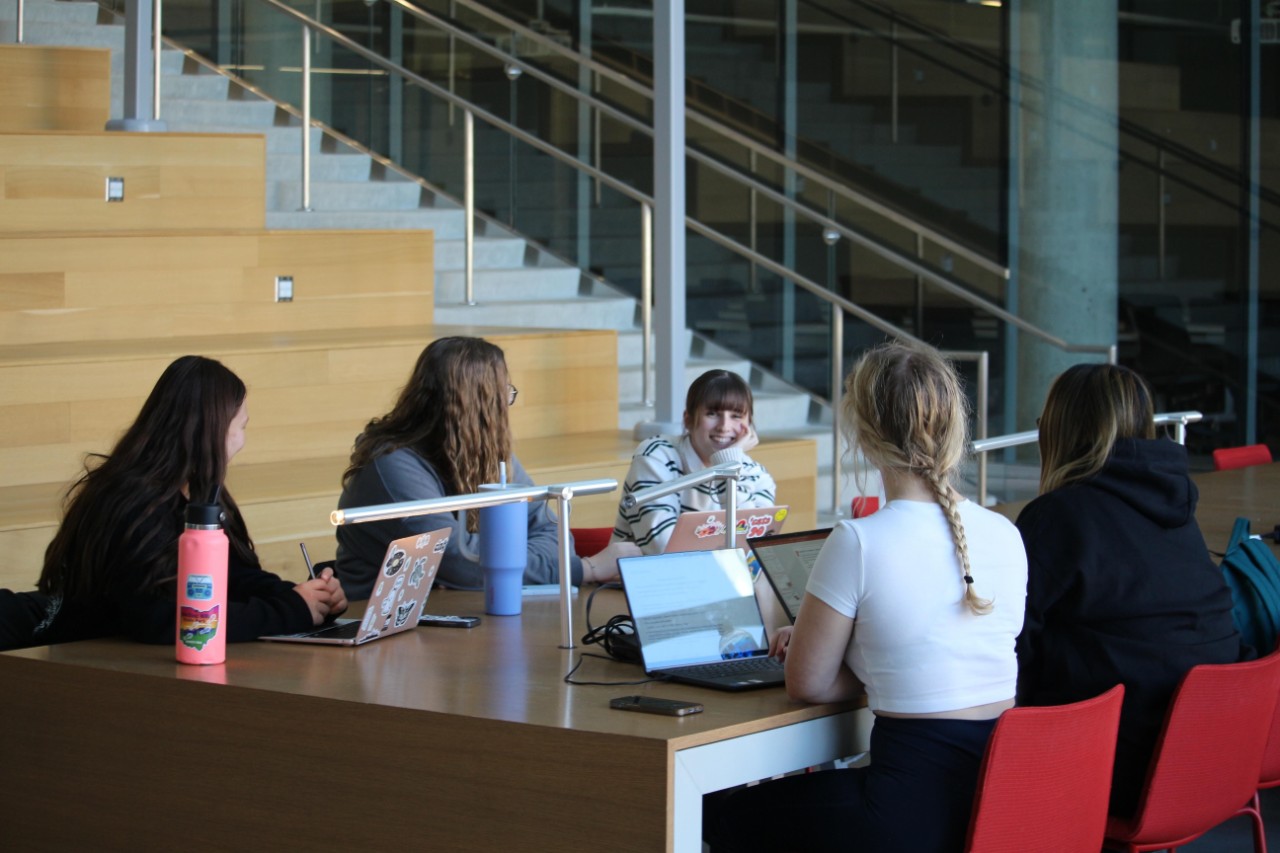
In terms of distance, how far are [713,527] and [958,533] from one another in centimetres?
93

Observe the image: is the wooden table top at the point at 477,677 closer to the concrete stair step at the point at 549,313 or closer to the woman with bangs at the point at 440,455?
the woman with bangs at the point at 440,455

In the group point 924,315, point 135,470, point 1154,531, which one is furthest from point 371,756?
point 924,315

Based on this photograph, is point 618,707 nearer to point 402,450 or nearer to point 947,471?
point 947,471

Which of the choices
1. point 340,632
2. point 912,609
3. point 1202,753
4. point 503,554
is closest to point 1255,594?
point 1202,753

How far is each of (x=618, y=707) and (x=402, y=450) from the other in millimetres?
1178

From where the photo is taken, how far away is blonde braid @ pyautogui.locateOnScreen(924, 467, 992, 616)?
240cm

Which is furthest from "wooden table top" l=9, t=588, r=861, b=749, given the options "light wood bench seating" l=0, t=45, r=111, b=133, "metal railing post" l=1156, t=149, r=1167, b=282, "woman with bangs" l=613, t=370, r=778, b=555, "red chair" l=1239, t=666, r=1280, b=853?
"metal railing post" l=1156, t=149, r=1167, b=282

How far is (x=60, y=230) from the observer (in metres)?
5.86

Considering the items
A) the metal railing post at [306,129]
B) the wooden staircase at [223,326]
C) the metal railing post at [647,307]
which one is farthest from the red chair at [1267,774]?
the metal railing post at [306,129]

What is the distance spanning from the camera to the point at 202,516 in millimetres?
2516

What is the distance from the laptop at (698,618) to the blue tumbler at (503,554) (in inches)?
15.0

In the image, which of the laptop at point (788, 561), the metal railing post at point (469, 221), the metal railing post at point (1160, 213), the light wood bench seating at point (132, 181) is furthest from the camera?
the metal railing post at point (1160, 213)

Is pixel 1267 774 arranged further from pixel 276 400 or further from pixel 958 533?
pixel 276 400

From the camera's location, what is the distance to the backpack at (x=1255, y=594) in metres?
3.14
